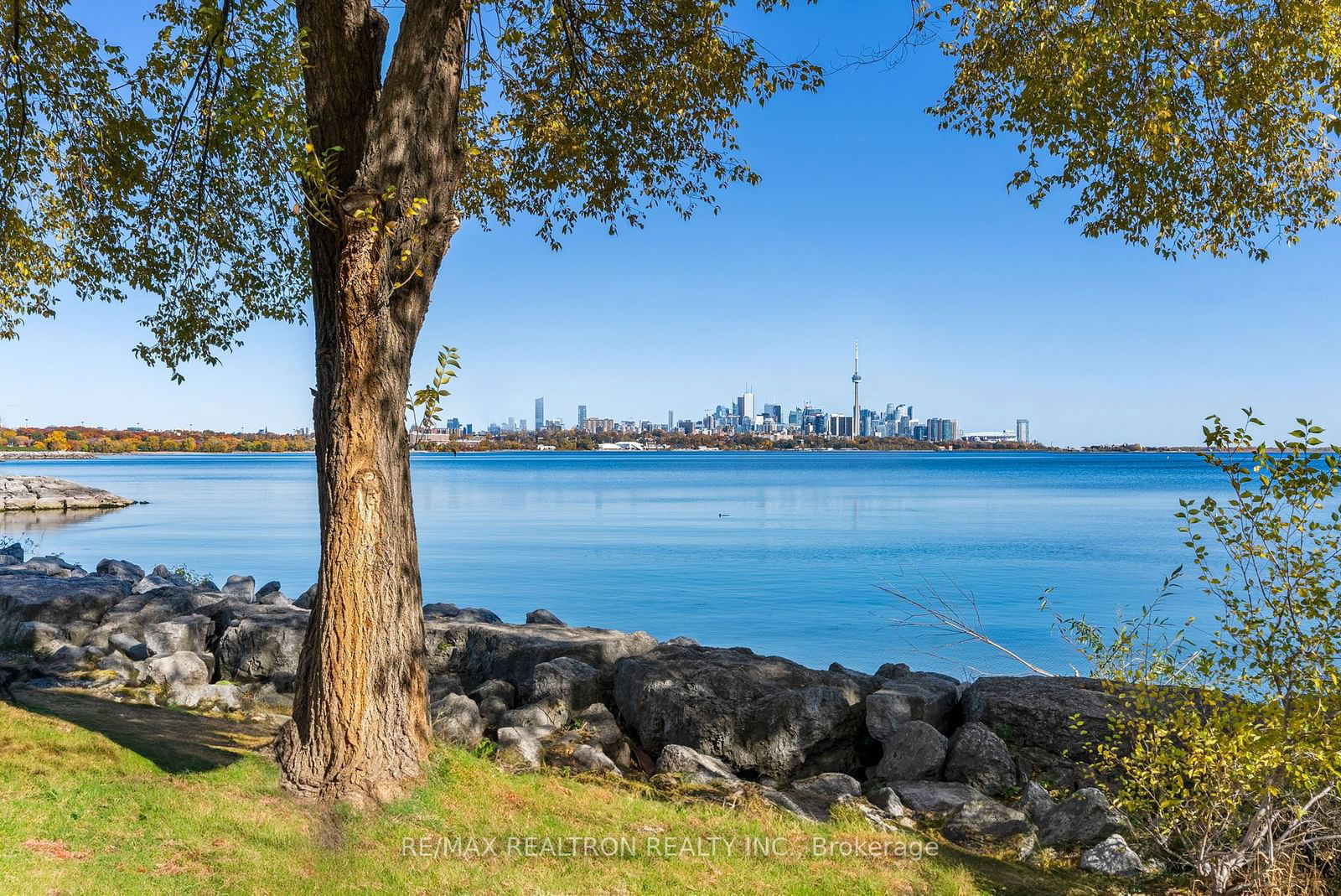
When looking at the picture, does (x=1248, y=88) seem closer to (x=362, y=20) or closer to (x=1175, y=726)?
(x=1175, y=726)

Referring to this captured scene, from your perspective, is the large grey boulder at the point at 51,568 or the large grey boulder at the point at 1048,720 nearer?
the large grey boulder at the point at 1048,720

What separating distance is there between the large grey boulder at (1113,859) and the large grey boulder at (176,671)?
9.26m

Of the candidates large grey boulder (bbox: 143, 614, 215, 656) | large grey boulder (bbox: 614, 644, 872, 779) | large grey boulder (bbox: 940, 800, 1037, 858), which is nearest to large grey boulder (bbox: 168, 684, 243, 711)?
large grey boulder (bbox: 143, 614, 215, 656)

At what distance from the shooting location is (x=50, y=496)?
49938mm

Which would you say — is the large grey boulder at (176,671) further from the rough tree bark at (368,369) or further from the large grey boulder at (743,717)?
the large grey boulder at (743,717)

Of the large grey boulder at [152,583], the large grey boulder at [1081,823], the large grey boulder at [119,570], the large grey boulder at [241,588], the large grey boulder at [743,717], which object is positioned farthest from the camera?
the large grey boulder at [119,570]

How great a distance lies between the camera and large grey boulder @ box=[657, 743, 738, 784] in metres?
7.96

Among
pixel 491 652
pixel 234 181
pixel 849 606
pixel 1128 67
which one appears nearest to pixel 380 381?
pixel 491 652

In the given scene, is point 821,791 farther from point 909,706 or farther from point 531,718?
point 531,718

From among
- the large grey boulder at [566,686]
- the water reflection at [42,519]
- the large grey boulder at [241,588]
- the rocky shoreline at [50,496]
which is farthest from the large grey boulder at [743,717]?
the rocky shoreline at [50,496]

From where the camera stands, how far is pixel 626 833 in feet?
20.1

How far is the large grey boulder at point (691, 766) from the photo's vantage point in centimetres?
796

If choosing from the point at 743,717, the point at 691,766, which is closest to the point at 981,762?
the point at 743,717

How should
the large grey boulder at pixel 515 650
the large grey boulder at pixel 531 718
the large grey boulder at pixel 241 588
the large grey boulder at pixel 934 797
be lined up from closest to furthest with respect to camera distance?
the large grey boulder at pixel 934 797
the large grey boulder at pixel 531 718
the large grey boulder at pixel 515 650
the large grey boulder at pixel 241 588
